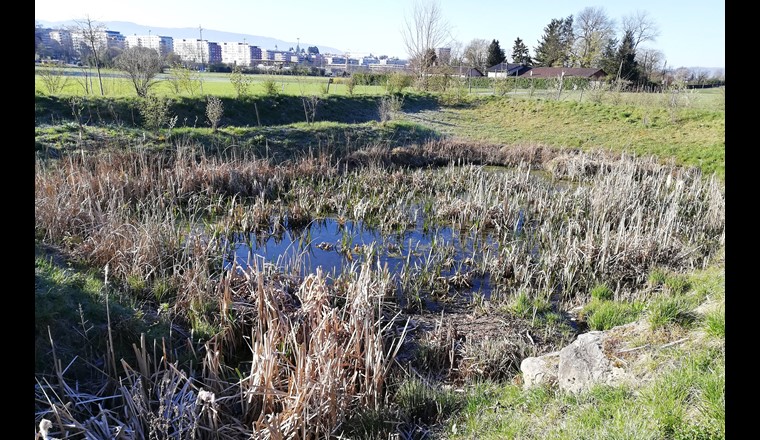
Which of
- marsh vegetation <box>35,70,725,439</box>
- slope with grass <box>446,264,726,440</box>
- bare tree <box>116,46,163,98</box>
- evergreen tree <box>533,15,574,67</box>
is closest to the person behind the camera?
slope with grass <box>446,264,726,440</box>

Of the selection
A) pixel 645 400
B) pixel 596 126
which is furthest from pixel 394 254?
pixel 596 126

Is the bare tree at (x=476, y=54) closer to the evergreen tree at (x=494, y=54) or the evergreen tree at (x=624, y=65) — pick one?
the evergreen tree at (x=494, y=54)

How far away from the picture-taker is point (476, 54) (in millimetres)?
61594

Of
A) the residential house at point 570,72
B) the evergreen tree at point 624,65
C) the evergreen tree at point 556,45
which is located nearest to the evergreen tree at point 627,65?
the evergreen tree at point 624,65

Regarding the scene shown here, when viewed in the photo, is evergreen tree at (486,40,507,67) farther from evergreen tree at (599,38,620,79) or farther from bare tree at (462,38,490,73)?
evergreen tree at (599,38,620,79)

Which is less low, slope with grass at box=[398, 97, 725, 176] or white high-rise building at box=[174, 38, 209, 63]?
white high-rise building at box=[174, 38, 209, 63]

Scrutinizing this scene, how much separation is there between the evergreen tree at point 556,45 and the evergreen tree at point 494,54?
14.2ft

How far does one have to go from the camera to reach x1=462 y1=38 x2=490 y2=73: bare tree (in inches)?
2325

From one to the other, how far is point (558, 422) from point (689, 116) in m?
21.7

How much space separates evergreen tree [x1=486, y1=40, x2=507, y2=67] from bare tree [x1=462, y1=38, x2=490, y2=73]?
1.00 m

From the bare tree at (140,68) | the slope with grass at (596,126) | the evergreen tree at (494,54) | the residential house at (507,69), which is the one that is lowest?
the slope with grass at (596,126)

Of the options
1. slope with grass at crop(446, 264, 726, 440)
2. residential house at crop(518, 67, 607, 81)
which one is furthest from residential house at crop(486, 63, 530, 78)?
slope with grass at crop(446, 264, 726, 440)

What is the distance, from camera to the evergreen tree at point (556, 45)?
54.2 meters

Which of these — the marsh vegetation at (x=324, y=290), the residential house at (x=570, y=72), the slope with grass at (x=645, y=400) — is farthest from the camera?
the residential house at (x=570, y=72)
